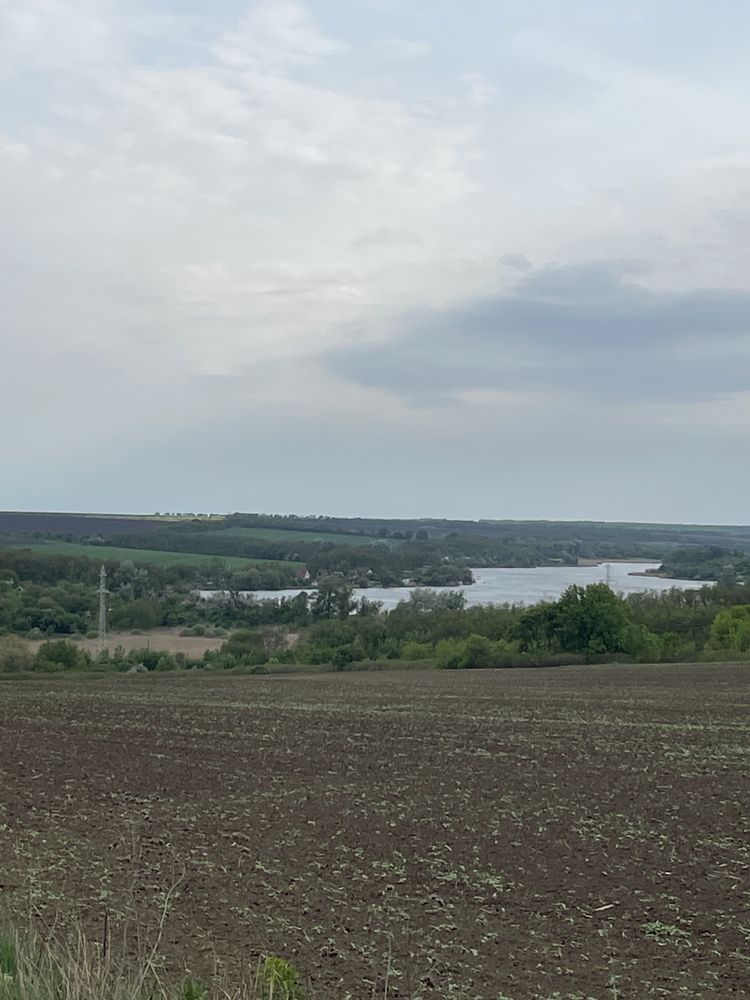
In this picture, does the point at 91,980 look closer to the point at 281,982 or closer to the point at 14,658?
the point at 281,982

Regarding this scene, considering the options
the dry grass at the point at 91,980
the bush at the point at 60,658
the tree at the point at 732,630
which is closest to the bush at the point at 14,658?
the bush at the point at 60,658

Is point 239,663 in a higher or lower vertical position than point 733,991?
lower

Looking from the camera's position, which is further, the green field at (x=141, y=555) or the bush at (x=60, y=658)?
the green field at (x=141, y=555)

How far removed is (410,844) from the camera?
12.8 m

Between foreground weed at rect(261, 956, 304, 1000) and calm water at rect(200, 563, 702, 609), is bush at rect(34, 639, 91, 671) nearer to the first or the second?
calm water at rect(200, 563, 702, 609)

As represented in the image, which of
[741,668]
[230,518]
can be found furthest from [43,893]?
[230,518]

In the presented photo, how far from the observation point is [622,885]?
1100 cm

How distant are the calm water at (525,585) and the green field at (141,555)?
1136 centimetres

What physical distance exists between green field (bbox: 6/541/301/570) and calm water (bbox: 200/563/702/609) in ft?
37.3

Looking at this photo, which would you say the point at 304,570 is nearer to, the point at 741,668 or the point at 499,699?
the point at 741,668

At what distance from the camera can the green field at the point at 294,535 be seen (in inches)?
5113

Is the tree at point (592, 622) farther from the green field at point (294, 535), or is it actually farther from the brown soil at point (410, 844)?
the green field at point (294, 535)

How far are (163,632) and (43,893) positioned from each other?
228 ft

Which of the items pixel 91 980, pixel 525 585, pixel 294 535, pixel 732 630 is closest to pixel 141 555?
pixel 294 535
